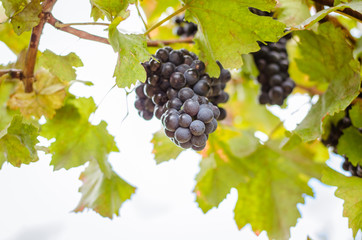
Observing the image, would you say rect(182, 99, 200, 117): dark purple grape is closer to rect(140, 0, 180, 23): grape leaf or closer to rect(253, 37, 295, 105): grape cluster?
rect(253, 37, 295, 105): grape cluster

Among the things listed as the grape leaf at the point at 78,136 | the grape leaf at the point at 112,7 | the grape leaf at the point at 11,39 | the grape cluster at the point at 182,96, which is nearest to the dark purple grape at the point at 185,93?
the grape cluster at the point at 182,96

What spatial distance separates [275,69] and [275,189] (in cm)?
33

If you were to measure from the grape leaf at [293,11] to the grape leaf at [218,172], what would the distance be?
34 centimetres

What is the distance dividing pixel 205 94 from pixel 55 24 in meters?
0.31

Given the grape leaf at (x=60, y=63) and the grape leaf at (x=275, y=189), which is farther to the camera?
the grape leaf at (x=275, y=189)

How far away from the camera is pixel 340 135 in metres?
0.78

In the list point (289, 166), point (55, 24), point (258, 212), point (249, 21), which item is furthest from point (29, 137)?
point (289, 166)

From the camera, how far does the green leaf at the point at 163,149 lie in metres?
0.86

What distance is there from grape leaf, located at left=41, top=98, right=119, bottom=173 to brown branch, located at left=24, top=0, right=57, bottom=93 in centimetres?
10

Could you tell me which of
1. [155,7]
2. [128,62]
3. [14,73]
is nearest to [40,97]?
[14,73]

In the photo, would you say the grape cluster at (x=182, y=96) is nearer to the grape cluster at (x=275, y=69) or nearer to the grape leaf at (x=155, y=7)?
the grape cluster at (x=275, y=69)

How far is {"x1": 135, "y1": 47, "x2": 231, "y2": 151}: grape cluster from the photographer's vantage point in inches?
22.4

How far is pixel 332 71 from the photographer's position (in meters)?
0.77

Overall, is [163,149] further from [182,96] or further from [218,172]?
[182,96]
